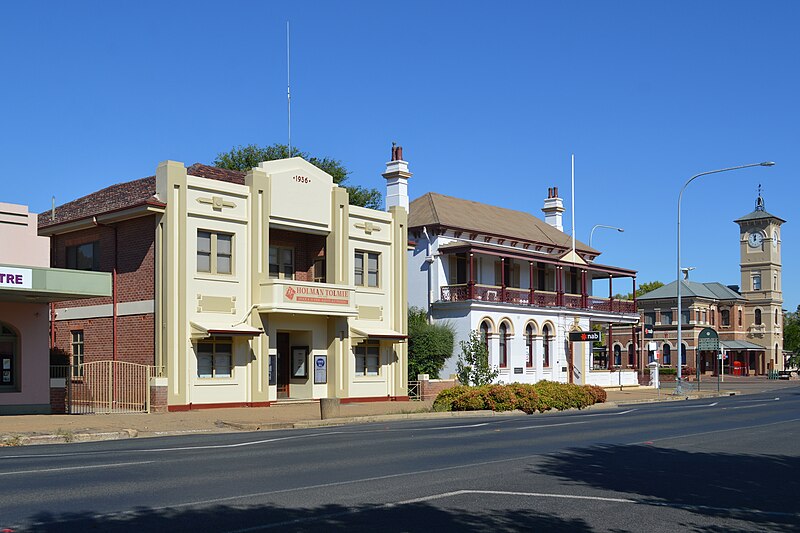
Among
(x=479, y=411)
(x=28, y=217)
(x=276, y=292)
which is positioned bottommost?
(x=479, y=411)

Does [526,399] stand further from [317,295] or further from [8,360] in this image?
[8,360]

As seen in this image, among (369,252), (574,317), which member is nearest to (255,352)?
(369,252)

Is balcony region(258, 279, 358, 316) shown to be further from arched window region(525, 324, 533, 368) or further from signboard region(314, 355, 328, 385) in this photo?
arched window region(525, 324, 533, 368)

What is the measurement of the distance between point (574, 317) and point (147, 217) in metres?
26.4

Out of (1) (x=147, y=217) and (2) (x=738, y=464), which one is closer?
(2) (x=738, y=464)

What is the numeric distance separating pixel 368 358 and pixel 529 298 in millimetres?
12771

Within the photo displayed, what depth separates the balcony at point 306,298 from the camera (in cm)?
3162

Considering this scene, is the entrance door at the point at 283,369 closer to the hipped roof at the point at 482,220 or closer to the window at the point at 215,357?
the window at the point at 215,357

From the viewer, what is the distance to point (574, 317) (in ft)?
164

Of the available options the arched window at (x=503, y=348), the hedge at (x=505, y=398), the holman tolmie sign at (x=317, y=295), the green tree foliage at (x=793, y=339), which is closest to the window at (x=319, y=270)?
the holman tolmie sign at (x=317, y=295)

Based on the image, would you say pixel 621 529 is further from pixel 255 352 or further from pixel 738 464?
pixel 255 352

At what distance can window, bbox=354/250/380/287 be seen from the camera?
36.5m

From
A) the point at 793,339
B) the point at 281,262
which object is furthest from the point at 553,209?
the point at 793,339

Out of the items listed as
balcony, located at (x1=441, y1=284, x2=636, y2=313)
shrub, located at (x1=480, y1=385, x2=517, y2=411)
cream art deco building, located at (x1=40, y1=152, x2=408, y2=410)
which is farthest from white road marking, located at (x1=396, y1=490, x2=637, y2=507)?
balcony, located at (x1=441, y1=284, x2=636, y2=313)
